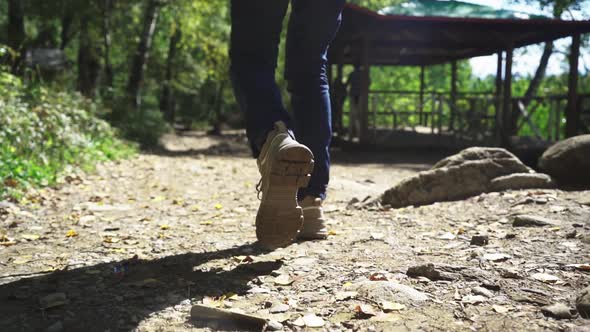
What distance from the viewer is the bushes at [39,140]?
4836 millimetres

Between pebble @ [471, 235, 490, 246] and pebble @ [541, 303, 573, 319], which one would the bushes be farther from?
pebble @ [541, 303, 573, 319]

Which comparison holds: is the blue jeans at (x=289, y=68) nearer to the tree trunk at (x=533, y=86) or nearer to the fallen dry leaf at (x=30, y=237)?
the fallen dry leaf at (x=30, y=237)

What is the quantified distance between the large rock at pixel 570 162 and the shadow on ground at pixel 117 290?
3028 millimetres

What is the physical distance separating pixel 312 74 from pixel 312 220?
0.71 meters

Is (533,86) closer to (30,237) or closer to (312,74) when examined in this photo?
(312,74)

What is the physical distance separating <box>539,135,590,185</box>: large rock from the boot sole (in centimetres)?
303

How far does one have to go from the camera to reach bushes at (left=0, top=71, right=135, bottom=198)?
4836 millimetres

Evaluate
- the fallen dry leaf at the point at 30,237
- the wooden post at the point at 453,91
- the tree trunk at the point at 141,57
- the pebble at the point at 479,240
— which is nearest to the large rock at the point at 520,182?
the pebble at the point at 479,240

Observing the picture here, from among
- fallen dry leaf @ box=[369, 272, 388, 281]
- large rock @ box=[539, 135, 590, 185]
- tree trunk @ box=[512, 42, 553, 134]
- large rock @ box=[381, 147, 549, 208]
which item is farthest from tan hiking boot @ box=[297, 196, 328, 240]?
tree trunk @ box=[512, 42, 553, 134]

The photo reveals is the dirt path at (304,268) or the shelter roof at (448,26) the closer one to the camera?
the dirt path at (304,268)

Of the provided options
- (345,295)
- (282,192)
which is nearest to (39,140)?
(282,192)

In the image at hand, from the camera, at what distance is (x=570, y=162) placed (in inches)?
169

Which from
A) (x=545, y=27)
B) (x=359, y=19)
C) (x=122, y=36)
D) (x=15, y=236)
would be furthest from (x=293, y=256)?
(x=122, y=36)

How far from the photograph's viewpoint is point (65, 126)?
23.1ft
